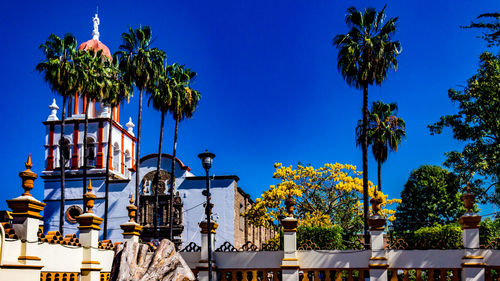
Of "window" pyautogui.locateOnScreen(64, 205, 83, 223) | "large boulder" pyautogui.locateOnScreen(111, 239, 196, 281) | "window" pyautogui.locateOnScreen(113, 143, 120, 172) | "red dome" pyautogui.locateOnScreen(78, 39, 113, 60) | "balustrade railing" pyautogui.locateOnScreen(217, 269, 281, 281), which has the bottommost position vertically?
"balustrade railing" pyautogui.locateOnScreen(217, 269, 281, 281)

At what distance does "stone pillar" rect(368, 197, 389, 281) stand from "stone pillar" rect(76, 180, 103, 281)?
26.1ft

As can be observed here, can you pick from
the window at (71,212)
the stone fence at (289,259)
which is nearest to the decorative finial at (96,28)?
the window at (71,212)

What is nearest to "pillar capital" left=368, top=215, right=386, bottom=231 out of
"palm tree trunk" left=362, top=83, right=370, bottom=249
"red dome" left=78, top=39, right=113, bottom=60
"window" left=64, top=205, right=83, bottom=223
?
"palm tree trunk" left=362, top=83, right=370, bottom=249

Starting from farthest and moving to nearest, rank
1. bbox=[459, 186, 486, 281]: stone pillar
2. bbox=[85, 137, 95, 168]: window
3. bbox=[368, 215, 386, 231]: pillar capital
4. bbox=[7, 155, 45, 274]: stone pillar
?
bbox=[85, 137, 95, 168]: window < bbox=[368, 215, 386, 231]: pillar capital < bbox=[459, 186, 486, 281]: stone pillar < bbox=[7, 155, 45, 274]: stone pillar

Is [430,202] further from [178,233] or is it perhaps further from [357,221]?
[178,233]

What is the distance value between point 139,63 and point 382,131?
60.7ft

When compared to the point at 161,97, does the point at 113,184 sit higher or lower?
lower

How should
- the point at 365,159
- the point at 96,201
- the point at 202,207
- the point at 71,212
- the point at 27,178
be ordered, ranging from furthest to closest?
the point at 96,201
the point at 71,212
the point at 202,207
the point at 365,159
the point at 27,178

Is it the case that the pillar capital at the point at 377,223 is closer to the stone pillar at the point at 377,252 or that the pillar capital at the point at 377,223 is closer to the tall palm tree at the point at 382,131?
the stone pillar at the point at 377,252

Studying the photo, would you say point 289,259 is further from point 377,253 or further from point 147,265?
point 147,265

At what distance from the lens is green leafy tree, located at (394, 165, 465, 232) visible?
49.2 metres

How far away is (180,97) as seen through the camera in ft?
123

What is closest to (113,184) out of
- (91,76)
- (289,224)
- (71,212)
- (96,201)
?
(96,201)

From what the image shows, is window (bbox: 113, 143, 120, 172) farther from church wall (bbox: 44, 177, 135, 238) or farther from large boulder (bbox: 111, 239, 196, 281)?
large boulder (bbox: 111, 239, 196, 281)
